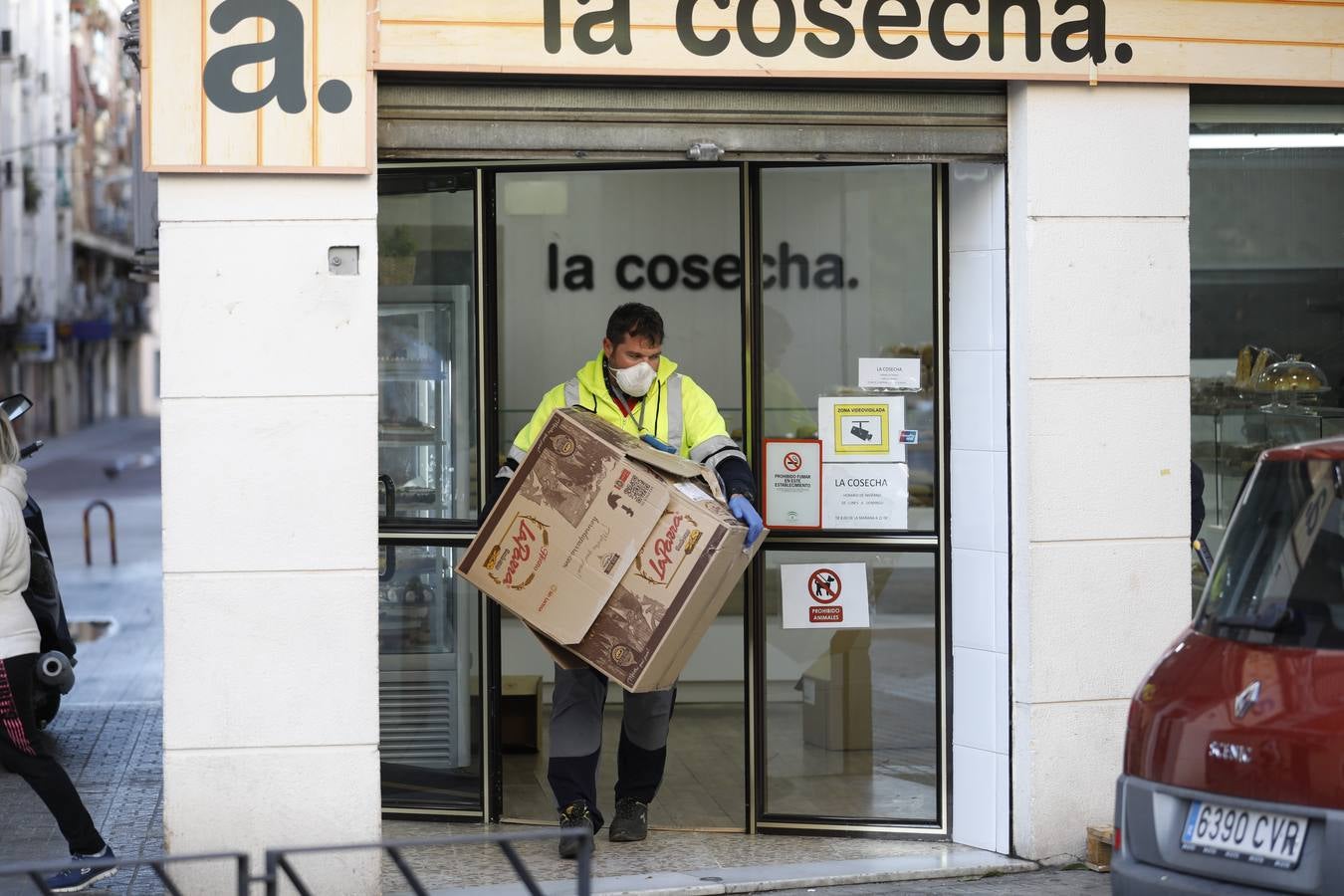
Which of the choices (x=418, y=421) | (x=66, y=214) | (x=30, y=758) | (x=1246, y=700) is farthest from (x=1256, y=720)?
(x=66, y=214)

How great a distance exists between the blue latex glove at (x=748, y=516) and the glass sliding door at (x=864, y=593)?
2.75ft

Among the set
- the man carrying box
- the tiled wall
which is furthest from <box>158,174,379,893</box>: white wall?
the tiled wall

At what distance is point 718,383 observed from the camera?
949 centimetres

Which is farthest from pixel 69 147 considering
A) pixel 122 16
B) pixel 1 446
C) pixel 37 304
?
pixel 1 446

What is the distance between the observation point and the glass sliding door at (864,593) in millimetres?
6609

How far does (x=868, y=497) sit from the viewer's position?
6.64 meters

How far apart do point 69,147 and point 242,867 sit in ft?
181

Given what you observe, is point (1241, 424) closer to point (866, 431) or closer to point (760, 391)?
point (866, 431)

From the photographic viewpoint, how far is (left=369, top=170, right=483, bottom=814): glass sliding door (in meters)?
6.75

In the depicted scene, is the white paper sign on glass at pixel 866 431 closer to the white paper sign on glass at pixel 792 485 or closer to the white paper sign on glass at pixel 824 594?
the white paper sign on glass at pixel 792 485

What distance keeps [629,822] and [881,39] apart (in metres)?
3.19

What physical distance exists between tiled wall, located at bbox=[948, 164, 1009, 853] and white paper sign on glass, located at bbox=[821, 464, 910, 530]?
25 centimetres

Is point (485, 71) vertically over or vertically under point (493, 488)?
over

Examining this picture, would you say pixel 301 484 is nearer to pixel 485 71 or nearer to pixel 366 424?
pixel 366 424
